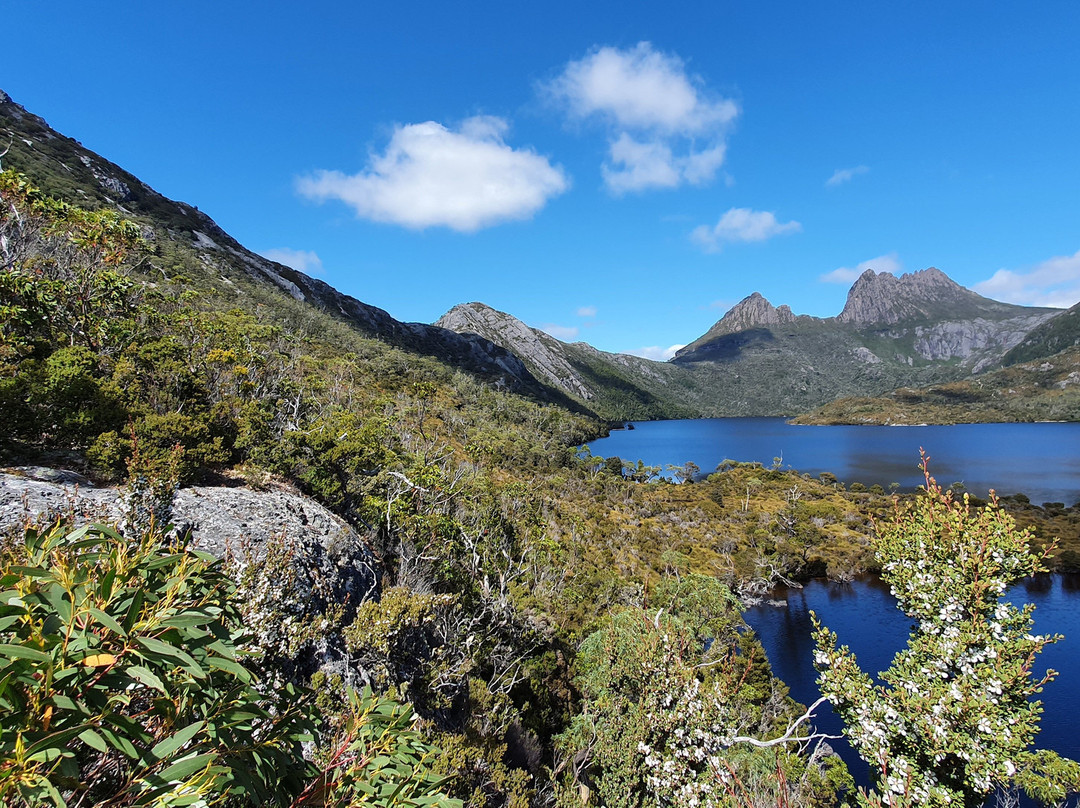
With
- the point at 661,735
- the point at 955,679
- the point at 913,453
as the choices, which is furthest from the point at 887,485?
the point at 955,679

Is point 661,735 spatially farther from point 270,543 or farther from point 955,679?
point 270,543

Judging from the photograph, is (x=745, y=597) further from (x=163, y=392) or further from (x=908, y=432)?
(x=908, y=432)

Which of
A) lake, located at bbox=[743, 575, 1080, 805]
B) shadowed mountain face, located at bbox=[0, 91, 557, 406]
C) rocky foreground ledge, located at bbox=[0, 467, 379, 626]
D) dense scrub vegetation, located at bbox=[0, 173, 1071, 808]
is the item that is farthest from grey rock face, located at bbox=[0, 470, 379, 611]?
shadowed mountain face, located at bbox=[0, 91, 557, 406]

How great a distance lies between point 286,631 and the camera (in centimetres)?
651

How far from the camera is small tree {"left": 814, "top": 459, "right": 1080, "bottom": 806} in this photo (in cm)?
615

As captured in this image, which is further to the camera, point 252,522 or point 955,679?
point 252,522

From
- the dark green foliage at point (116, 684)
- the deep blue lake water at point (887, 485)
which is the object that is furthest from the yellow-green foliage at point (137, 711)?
the deep blue lake water at point (887, 485)

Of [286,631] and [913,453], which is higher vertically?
[286,631]

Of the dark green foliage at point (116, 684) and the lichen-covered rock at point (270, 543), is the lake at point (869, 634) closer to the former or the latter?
the lichen-covered rock at point (270, 543)

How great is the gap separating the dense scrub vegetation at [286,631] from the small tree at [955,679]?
6.96ft

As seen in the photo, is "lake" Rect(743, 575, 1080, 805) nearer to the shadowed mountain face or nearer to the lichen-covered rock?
the lichen-covered rock

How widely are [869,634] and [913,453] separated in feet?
420

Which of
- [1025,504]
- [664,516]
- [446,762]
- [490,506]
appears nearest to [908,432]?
[1025,504]

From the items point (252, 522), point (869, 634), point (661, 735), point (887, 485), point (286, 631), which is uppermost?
point (286, 631)
